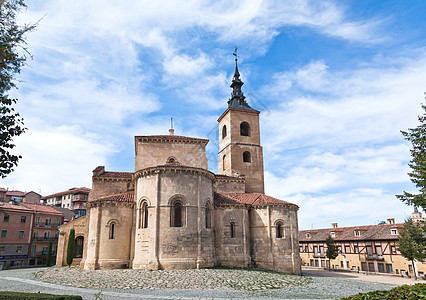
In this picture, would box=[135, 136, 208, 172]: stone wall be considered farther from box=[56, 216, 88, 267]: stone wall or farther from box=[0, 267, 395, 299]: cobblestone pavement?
box=[0, 267, 395, 299]: cobblestone pavement

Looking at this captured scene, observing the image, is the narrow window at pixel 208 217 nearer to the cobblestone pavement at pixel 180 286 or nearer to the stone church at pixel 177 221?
the stone church at pixel 177 221

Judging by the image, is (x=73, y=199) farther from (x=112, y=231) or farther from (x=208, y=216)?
(x=208, y=216)

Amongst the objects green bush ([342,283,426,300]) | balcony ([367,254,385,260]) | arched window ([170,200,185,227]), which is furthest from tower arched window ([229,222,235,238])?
balcony ([367,254,385,260])

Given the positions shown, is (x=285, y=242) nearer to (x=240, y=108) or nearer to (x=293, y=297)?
(x=293, y=297)

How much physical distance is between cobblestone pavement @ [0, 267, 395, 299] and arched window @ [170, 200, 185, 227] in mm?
3597

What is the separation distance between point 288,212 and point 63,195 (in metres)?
56.0

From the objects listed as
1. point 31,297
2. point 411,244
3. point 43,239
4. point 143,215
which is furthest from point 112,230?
point 411,244

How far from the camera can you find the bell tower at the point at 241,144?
35.3 m

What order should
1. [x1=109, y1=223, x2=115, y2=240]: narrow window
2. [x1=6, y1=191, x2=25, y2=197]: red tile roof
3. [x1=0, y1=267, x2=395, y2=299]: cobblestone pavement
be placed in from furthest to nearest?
[x1=6, y1=191, x2=25, y2=197]: red tile roof, [x1=109, y1=223, x2=115, y2=240]: narrow window, [x1=0, y1=267, x2=395, y2=299]: cobblestone pavement

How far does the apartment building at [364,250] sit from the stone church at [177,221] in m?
18.8

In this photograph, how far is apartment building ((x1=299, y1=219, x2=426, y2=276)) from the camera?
36250 millimetres

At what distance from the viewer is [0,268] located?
3155cm

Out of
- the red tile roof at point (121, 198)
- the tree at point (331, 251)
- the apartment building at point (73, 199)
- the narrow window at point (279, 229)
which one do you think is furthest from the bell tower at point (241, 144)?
the apartment building at point (73, 199)

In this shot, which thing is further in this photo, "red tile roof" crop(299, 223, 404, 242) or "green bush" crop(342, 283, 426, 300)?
"red tile roof" crop(299, 223, 404, 242)
